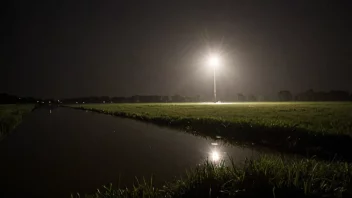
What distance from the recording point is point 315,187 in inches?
209

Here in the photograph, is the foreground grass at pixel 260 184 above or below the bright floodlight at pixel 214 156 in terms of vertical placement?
above

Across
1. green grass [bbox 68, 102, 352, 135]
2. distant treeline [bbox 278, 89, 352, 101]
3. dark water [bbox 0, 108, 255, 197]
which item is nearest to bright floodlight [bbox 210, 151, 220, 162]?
dark water [bbox 0, 108, 255, 197]

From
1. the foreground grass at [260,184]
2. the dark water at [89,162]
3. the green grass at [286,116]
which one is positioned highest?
the green grass at [286,116]

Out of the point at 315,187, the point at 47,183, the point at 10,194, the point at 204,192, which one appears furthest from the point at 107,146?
the point at 315,187

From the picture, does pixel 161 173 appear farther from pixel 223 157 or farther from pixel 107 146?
pixel 107 146

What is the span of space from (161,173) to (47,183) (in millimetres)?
3939

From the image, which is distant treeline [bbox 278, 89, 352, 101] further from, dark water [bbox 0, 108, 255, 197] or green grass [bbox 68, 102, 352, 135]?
dark water [bbox 0, 108, 255, 197]

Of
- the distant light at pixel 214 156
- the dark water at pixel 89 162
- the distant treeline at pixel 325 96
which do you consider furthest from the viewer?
the distant treeline at pixel 325 96

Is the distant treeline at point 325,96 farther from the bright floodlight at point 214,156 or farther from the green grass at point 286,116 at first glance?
the bright floodlight at point 214,156

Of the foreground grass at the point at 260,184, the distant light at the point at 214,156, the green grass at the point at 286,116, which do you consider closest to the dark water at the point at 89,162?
the distant light at the point at 214,156

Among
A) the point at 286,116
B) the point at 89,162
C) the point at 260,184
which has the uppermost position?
the point at 286,116

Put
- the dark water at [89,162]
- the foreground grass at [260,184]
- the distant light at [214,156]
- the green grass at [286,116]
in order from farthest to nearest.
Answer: the green grass at [286,116] → the distant light at [214,156] → the dark water at [89,162] → the foreground grass at [260,184]

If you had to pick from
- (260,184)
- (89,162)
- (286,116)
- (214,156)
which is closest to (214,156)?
(214,156)

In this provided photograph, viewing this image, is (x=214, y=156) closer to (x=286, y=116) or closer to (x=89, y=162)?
(x=89, y=162)
